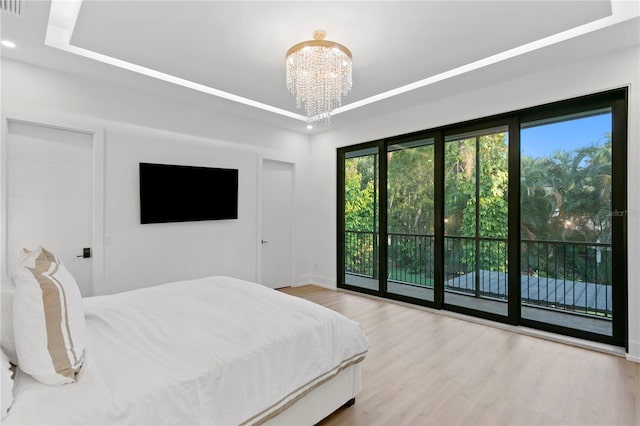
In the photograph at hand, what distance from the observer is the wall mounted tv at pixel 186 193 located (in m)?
3.65

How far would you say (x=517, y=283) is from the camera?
335 cm

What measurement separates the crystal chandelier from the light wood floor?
2377 millimetres

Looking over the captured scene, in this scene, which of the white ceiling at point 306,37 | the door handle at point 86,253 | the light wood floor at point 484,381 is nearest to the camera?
the light wood floor at point 484,381

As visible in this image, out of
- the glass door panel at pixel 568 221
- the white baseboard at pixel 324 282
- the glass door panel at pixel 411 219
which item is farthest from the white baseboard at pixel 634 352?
the white baseboard at pixel 324 282

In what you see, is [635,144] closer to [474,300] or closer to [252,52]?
[474,300]

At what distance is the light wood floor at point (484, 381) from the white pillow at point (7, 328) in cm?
156

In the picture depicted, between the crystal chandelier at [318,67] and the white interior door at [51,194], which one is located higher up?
the crystal chandelier at [318,67]

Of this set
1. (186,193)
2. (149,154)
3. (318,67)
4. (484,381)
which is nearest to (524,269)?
(484,381)

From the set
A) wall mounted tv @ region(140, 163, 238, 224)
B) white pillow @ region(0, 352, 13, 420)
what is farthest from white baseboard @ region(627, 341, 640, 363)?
wall mounted tv @ region(140, 163, 238, 224)

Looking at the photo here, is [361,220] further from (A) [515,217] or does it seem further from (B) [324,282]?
Result: (A) [515,217]

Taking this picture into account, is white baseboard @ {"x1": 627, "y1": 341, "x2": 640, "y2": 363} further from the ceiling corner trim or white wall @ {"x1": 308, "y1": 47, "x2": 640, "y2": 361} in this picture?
the ceiling corner trim

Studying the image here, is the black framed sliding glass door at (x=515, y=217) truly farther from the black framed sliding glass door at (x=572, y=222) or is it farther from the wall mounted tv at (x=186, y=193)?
the wall mounted tv at (x=186, y=193)

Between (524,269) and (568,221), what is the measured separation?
2.13 feet

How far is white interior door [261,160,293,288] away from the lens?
16.1 ft
